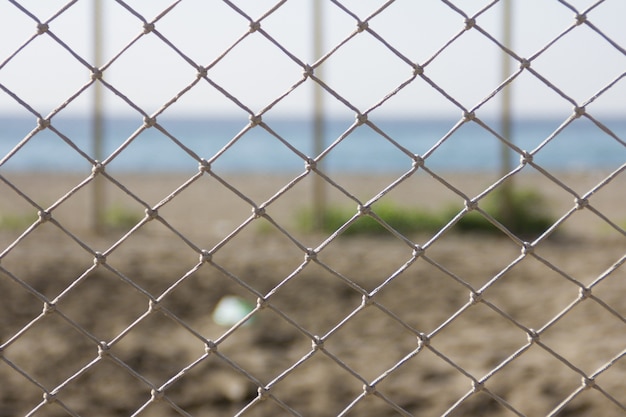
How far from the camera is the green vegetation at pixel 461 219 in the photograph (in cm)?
714

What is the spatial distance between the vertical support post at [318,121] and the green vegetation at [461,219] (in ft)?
0.25

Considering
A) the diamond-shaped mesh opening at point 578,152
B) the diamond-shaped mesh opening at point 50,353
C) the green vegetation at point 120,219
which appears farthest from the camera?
the diamond-shaped mesh opening at point 578,152

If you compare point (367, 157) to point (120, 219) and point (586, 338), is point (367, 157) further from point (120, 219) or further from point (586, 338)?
point (586, 338)

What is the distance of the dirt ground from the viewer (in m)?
2.11

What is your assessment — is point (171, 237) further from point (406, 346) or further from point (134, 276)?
point (406, 346)

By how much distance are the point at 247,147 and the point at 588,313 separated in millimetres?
26236

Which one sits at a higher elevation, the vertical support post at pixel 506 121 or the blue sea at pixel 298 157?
the vertical support post at pixel 506 121

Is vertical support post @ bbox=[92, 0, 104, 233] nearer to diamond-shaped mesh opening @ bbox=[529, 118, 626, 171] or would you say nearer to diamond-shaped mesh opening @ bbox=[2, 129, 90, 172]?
diamond-shaped mesh opening @ bbox=[2, 129, 90, 172]

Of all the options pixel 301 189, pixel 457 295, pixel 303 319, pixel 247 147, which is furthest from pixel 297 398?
pixel 247 147

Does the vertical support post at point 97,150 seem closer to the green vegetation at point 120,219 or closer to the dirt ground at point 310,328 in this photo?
the dirt ground at point 310,328

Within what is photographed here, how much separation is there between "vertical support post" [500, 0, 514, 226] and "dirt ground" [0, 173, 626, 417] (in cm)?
44

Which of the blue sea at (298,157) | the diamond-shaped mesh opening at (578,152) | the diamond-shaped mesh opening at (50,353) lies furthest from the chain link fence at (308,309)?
the diamond-shaped mesh opening at (578,152)

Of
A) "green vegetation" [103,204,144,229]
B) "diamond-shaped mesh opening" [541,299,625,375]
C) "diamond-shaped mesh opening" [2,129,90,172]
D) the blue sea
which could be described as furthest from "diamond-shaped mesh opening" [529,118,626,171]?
"diamond-shaped mesh opening" [541,299,625,375]

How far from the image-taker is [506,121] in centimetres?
696
